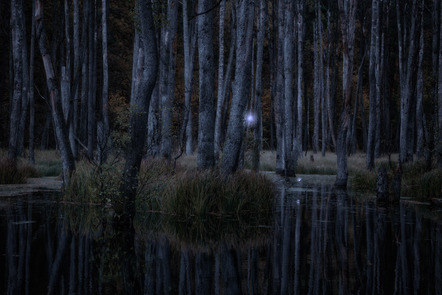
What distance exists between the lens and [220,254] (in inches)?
232

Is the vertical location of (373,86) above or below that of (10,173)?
above

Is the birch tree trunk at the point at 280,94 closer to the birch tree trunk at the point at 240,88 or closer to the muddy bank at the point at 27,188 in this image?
the birch tree trunk at the point at 240,88

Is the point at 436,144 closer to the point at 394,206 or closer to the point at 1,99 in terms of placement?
the point at 394,206

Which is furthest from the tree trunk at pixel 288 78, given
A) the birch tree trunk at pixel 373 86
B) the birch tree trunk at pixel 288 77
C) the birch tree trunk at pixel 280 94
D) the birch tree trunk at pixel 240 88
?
the birch tree trunk at pixel 240 88

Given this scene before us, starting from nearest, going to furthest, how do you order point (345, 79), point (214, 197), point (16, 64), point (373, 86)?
point (214, 197), point (345, 79), point (16, 64), point (373, 86)

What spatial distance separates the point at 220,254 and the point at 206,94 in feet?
20.2

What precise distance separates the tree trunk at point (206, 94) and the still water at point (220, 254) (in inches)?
100.0

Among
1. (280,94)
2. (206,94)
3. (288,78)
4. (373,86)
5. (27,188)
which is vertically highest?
(288,78)

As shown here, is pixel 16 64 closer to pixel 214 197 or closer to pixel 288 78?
pixel 288 78

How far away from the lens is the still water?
451 centimetres

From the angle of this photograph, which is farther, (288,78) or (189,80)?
(189,80)

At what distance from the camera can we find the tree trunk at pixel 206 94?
11172 millimetres

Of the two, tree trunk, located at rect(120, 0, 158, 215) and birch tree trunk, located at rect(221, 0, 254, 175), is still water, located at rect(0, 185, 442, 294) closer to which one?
tree trunk, located at rect(120, 0, 158, 215)

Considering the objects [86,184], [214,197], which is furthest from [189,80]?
[214,197]
